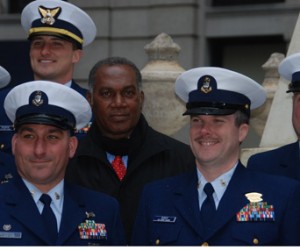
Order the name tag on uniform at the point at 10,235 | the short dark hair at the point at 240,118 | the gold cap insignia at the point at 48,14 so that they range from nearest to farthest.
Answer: the name tag on uniform at the point at 10,235, the short dark hair at the point at 240,118, the gold cap insignia at the point at 48,14

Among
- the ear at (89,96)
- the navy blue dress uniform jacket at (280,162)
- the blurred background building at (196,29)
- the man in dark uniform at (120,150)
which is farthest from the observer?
the blurred background building at (196,29)

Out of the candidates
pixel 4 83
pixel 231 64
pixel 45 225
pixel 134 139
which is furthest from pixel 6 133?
pixel 231 64

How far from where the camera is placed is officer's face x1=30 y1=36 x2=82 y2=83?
5684 mm

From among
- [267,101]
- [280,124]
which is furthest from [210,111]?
[267,101]

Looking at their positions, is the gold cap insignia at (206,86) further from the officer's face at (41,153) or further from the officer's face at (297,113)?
the officer's face at (41,153)

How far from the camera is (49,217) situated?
4535 mm

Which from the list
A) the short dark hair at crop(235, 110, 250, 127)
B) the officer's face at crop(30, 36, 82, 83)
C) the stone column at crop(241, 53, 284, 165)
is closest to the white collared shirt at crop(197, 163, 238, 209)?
the short dark hair at crop(235, 110, 250, 127)

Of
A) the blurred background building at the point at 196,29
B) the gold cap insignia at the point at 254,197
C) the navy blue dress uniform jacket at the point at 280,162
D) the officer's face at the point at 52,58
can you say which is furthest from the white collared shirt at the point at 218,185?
the blurred background building at the point at 196,29

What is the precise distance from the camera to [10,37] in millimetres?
15641

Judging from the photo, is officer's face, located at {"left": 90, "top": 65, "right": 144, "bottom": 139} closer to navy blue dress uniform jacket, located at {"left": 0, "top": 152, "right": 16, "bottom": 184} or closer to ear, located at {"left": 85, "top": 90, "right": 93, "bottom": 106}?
ear, located at {"left": 85, "top": 90, "right": 93, "bottom": 106}

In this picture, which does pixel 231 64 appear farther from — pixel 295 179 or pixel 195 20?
pixel 295 179

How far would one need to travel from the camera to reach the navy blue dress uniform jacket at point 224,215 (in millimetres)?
4500

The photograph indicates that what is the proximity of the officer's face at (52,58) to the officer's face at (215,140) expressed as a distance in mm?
1323

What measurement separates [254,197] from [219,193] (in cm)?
17
